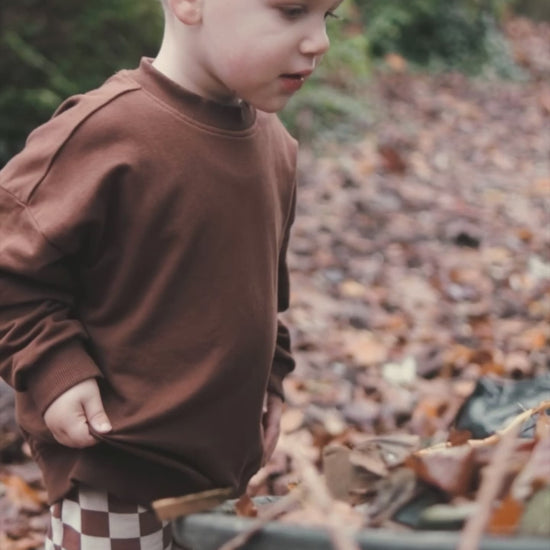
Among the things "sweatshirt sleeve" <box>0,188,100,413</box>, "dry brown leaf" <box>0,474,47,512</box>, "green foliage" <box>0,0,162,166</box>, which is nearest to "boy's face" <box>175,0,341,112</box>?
"sweatshirt sleeve" <box>0,188,100,413</box>

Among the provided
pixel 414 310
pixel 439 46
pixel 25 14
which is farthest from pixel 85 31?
pixel 439 46

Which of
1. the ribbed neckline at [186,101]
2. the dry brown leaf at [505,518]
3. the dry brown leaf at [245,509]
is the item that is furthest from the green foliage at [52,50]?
the dry brown leaf at [505,518]

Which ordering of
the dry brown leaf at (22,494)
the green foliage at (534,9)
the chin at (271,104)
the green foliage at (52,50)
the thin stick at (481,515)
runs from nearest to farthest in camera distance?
the thin stick at (481,515) → the chin at (271,104) → the dry brown leaf at (22,494) → the green foliage at (52,50) → the green foliage at (534,9)

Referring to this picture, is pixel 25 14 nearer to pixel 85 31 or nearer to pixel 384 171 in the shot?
pixel 85 31

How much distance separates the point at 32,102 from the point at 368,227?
6.34 ft

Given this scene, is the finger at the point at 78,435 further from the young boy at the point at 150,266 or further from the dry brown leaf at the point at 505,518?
the dry brown leaf at the point at 505,518

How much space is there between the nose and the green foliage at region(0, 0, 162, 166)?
3933 millimetres

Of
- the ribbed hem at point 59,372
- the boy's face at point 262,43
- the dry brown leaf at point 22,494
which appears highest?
the boy's face at point 262,43

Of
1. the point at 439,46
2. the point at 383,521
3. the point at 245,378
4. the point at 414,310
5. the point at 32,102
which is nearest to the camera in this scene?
the point at 383,521

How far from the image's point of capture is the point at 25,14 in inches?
223

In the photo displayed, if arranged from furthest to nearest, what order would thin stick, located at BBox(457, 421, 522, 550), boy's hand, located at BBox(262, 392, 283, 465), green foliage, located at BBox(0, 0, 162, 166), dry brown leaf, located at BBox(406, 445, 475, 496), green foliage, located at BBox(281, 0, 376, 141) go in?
green foliage, located at BBox(281, 0, 376, 141)
green foliage, located at BBox(0, 0, 162, 166)
boy's hand, located at BBox(262, 392, 283, 465)
dry brown leaf, located at BBox(406, 445, 475, 496)
thin stick, located at BBox(457, 421, 522, 550)

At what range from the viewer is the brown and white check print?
1.79 m

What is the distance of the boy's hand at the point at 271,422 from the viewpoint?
83.3 inches

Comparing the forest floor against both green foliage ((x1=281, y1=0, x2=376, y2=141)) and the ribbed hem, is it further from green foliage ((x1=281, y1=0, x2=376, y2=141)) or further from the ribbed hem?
the ribbed hem
